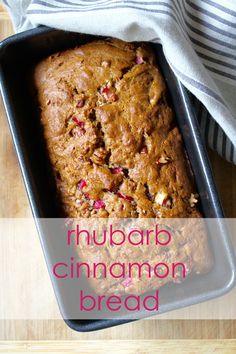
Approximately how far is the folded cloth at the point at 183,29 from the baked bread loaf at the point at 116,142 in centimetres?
9

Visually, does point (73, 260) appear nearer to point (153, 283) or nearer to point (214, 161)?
point (153, 283)

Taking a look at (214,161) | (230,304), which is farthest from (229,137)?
(230,304)

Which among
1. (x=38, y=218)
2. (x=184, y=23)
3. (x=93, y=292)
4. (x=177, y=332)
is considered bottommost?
(x=177, y=332)

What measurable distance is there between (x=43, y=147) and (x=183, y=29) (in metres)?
0.48

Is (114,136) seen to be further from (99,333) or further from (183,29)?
(99,333)

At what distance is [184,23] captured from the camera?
1.70 meters

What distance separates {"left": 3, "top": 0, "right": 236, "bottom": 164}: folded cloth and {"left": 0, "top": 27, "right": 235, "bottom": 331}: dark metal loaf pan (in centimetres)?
6

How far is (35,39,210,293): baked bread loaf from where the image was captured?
1652 millimetres

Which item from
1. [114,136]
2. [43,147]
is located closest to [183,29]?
[114,136]

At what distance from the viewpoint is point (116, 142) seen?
166cm

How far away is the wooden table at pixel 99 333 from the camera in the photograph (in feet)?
6.21

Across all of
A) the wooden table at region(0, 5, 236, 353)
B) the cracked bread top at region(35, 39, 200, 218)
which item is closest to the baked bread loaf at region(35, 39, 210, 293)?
the cracked bread top at region(35, 39, 200, 218)

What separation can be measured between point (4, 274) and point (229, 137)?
0.76 m

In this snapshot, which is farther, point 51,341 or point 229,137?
point 51,341
